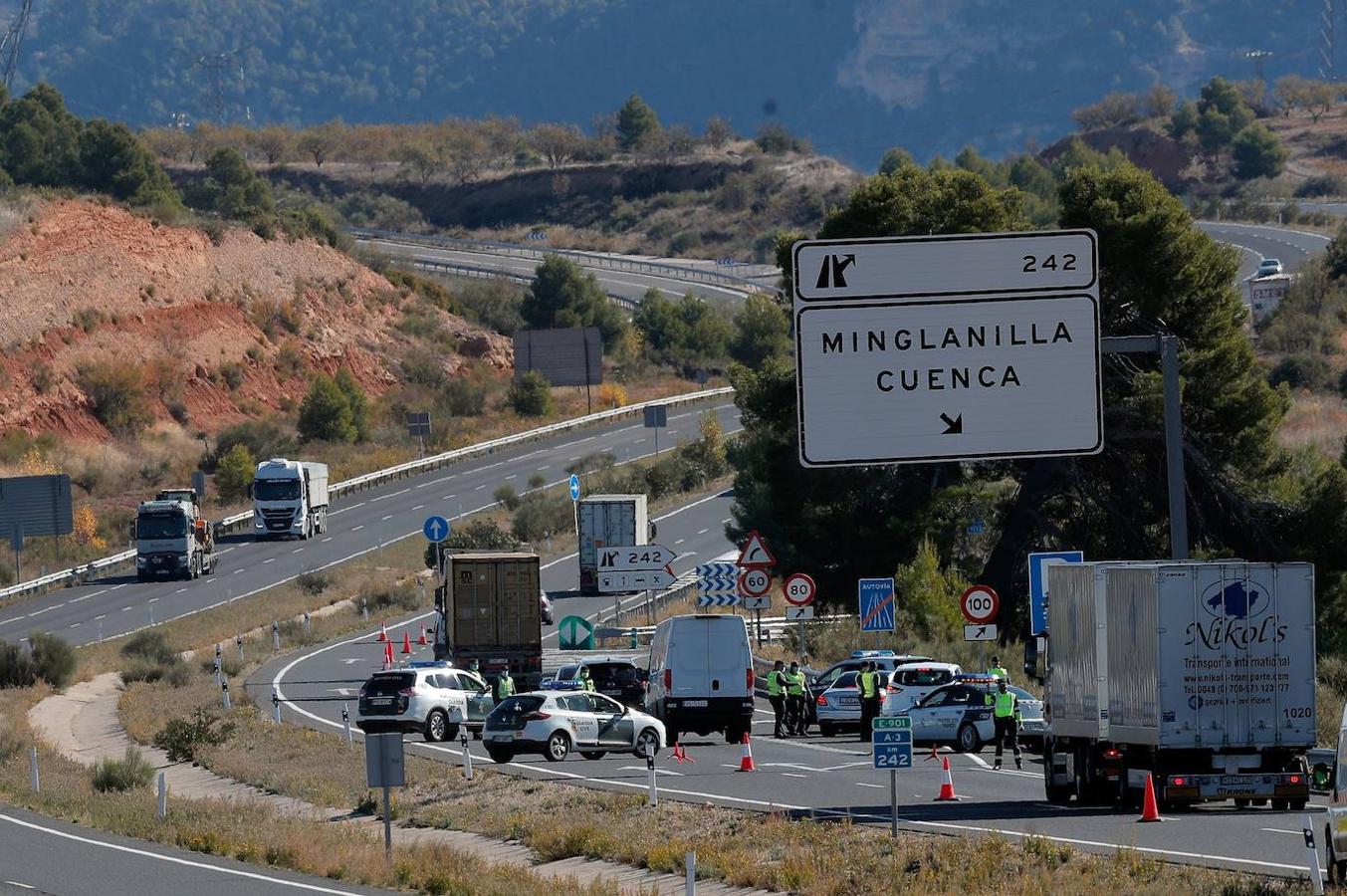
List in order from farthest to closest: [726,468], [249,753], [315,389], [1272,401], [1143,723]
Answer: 1. [315,389]
2. [726,468]
3. [1272,401]
4. [249,753]
5. [1143,723]

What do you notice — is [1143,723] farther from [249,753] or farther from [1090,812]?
[249,753]

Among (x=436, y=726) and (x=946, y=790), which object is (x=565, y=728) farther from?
(x=946, y=790)

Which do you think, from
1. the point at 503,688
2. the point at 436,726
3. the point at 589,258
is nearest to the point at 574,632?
the point at 503,688

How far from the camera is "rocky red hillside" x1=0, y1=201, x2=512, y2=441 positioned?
96.1 metres

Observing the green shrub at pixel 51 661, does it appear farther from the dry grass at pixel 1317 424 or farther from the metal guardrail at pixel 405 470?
the dry grass at pixel 1317 424

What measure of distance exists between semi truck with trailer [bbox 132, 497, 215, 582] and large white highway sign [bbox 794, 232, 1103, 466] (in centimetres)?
5630

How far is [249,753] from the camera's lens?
3462 cm

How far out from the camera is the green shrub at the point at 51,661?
Answer: 50.4 metres

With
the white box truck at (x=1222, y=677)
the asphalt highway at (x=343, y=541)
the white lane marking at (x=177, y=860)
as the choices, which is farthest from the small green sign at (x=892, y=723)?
the asphalt highway at (x=343, y=541)

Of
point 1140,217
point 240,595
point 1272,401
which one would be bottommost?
point 240,595

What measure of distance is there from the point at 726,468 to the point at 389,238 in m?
78.5

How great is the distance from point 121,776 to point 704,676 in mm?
9484

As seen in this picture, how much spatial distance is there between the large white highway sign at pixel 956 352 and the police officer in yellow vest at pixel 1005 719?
16686 millimetres

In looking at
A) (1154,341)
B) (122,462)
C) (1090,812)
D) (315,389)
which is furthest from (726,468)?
(1154,341)
